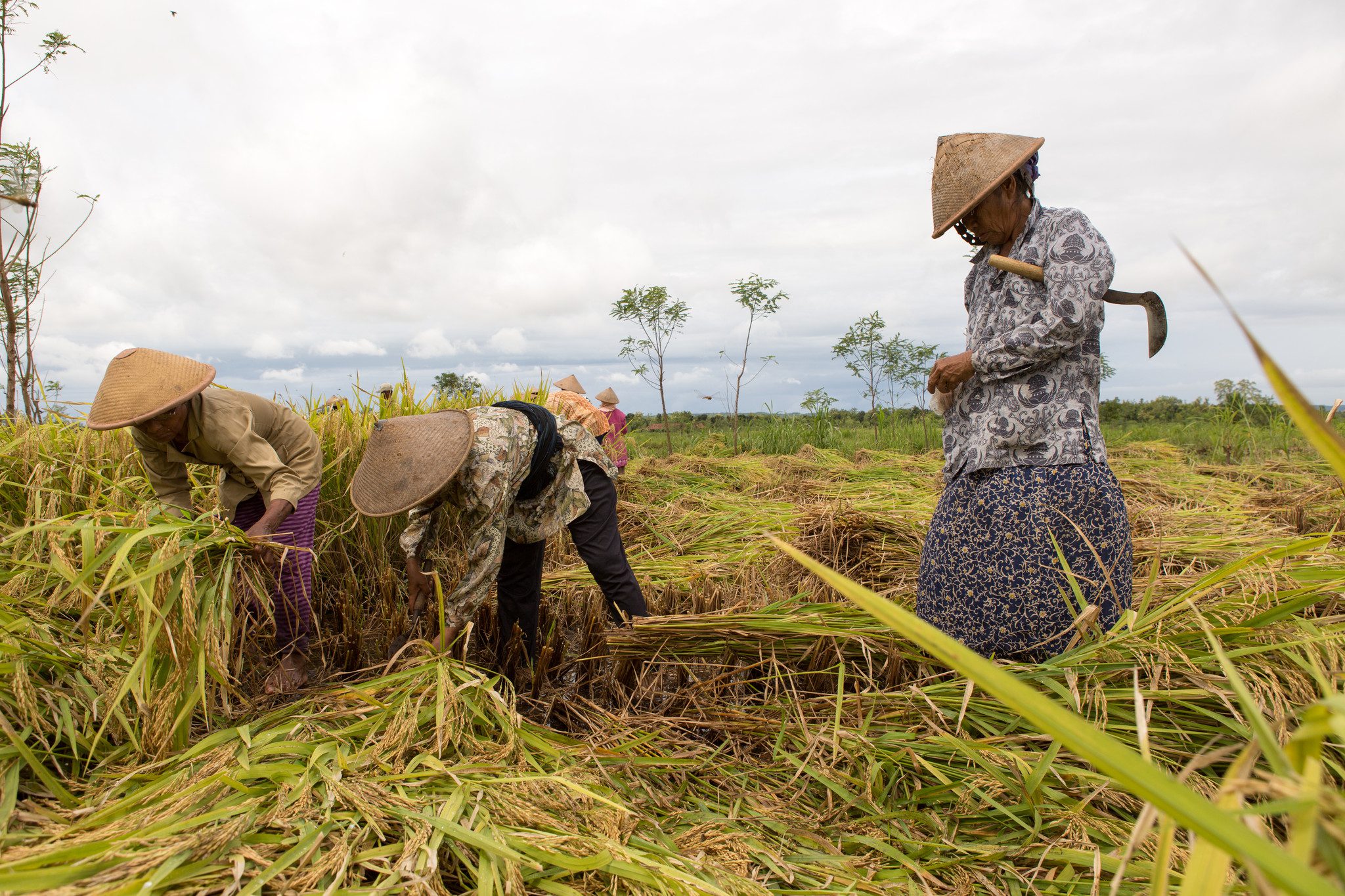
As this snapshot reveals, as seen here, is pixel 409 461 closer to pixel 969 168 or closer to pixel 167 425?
pixel 167 425

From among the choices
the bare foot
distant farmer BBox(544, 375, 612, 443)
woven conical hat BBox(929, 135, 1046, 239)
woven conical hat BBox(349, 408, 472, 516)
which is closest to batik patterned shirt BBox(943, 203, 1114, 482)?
woven conical hat BBox(929, 135, 1046, 239)

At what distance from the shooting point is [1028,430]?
183 cm

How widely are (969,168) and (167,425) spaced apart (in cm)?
252

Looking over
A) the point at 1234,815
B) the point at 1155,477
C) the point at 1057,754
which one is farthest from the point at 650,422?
the point at 1234,815

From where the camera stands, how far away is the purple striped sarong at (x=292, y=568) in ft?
7.37

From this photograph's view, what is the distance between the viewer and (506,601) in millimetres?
2852

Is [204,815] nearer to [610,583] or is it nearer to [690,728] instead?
[690,728]

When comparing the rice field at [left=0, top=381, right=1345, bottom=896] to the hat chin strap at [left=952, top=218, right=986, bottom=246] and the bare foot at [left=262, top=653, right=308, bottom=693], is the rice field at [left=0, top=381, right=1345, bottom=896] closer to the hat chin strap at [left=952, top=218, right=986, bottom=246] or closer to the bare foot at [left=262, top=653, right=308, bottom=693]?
the bare foot at [left=262, top=653, right=308, bottom=693]

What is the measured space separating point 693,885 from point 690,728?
0.88m

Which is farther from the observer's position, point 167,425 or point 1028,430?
point 167,425

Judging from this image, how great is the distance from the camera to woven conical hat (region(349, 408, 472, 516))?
2.10 meters

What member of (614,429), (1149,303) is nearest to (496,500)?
(1149,303)

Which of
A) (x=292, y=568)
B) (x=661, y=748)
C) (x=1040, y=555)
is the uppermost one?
(x=1040, y=555)

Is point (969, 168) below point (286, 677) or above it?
above
